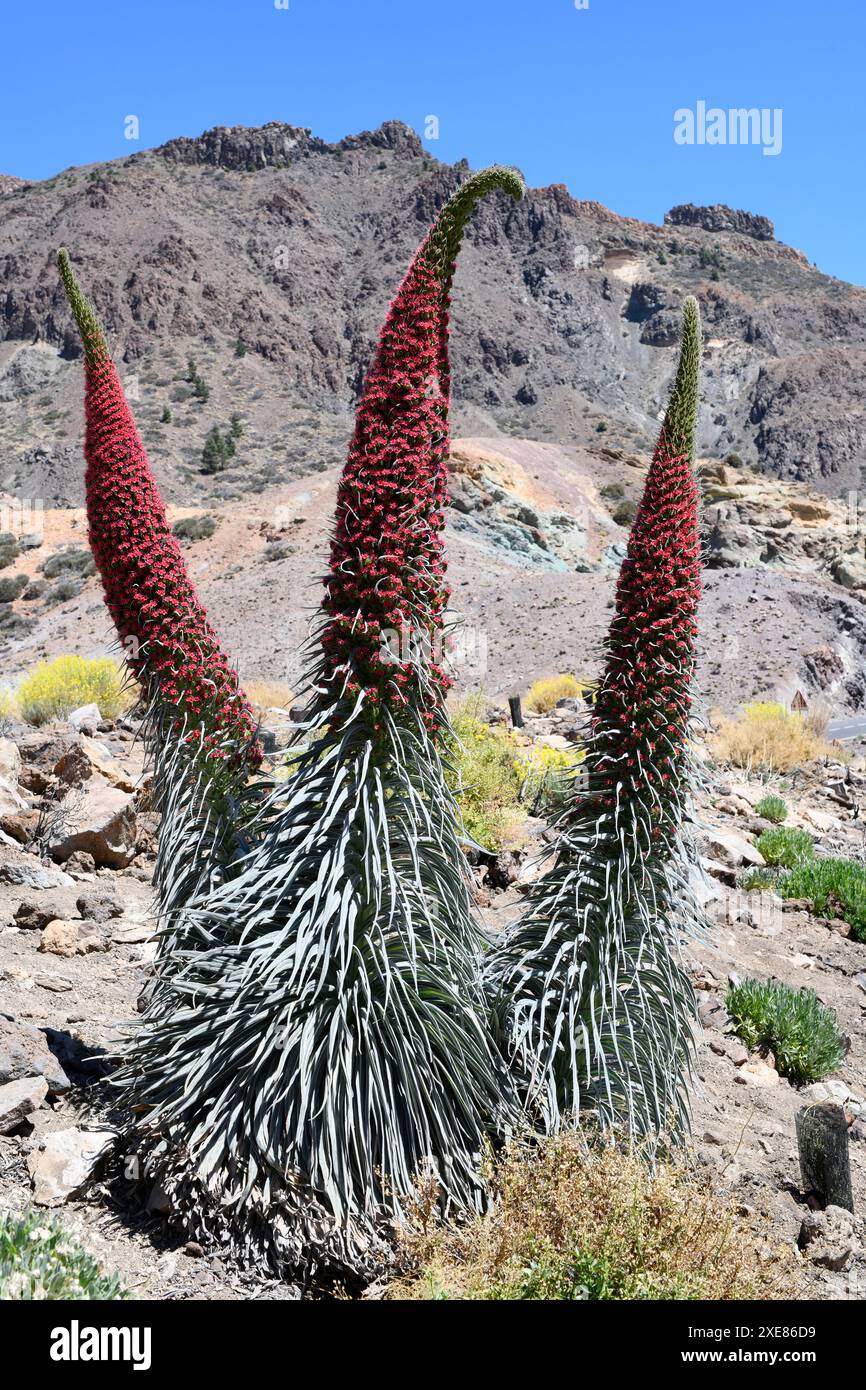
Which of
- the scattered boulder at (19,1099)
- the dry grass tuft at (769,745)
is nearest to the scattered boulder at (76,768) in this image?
the scattered boulder at (19,1099)

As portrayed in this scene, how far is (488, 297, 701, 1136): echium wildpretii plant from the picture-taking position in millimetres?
3406

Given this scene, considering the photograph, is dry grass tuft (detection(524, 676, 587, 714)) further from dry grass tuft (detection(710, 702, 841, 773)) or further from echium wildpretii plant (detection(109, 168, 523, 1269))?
echium wildpretii plant (detection(109, 168, 523, 1269))

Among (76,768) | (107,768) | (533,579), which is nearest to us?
(76,768)

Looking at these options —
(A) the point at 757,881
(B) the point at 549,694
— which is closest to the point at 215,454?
(B) the point at 549,694

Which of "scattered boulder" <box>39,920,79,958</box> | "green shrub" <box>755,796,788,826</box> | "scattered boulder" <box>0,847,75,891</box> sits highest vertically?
"scattered boulder" <box>0,847,75,891</box>

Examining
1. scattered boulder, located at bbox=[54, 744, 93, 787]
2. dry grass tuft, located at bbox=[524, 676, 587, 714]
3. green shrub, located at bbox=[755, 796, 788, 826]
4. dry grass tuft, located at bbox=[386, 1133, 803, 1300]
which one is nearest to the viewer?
dry grass tuft, located at bbox=[386, 1133, 803, 1300]

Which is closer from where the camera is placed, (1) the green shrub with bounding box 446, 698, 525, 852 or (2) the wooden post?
(2) the wooden post

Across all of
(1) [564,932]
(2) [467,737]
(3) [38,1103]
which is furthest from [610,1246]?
(2) [467,737]

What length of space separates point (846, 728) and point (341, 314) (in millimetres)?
56669

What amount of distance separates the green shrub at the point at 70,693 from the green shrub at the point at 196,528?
19648 millimetres

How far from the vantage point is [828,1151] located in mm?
4348

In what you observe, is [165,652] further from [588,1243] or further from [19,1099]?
[588,1243]

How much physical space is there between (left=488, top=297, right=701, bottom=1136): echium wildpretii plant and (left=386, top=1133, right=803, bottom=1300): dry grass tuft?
0.30 m

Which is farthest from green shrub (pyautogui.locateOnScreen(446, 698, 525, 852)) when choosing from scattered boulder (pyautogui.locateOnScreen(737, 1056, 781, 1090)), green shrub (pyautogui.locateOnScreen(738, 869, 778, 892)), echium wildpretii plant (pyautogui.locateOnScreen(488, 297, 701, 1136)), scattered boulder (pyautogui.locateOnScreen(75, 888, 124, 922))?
echium wildpretii plant (pyautogui.locateOnScreen(488, 297, 701, 1136))
